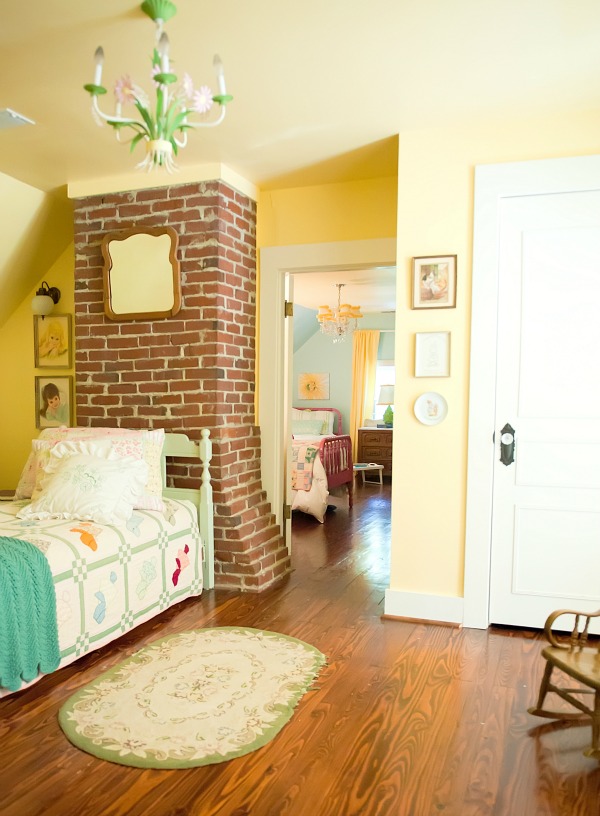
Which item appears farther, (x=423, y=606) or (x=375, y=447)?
(x=375, y=447)

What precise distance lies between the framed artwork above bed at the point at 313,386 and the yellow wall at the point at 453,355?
6.35m

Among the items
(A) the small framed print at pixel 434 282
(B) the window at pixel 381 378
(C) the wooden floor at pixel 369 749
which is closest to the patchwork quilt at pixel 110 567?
(C) the wooden floor at pixel 369 749

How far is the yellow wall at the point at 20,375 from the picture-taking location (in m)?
4.74

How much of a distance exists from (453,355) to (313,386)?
6.55 meters

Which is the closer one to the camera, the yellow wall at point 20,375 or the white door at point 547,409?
the white door at point 547,409

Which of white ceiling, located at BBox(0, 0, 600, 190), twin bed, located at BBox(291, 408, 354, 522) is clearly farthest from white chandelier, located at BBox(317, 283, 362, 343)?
white ceiling, located at BBox(0, 0, 600, 190)

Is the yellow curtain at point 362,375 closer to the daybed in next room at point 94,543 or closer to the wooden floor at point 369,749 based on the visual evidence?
the daybed in next room at point 94,543

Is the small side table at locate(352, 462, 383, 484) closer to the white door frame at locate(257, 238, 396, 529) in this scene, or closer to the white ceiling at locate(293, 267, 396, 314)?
the white ceiling at locate(293, 267, 396, 314)

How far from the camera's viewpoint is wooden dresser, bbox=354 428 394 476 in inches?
350

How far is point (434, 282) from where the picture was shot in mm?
3240

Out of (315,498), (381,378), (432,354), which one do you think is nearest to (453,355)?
(432,354)

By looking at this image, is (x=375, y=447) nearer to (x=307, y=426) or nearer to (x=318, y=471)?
(x=307, y=426)

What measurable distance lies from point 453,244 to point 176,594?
235 centimetres

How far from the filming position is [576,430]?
306cm
